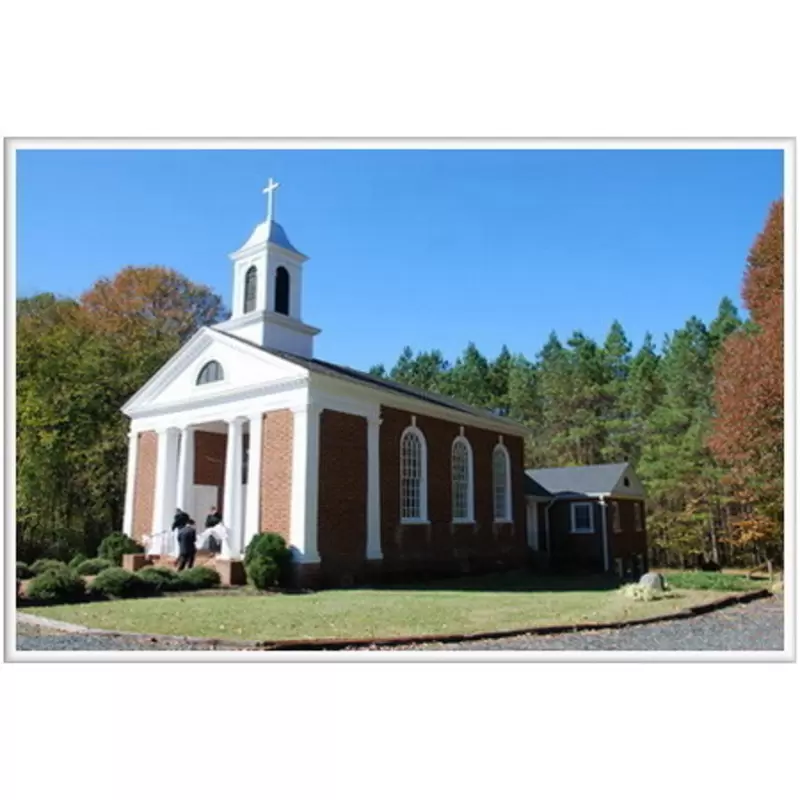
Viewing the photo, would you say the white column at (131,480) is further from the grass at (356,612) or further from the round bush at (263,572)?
the grass at (356,612)

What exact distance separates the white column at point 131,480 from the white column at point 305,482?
22.4 ft

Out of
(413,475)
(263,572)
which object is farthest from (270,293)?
(263,572)

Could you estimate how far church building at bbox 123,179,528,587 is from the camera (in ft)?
53.5

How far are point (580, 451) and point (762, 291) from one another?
17696 millimetres

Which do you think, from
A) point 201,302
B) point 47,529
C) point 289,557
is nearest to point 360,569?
point 289,557

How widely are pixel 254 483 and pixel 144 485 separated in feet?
17.7

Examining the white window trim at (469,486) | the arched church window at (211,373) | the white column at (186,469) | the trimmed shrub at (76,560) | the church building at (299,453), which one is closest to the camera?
the church building at (299,453)

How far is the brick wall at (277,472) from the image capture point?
1611 centimetres

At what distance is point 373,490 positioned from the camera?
17562 millimetres

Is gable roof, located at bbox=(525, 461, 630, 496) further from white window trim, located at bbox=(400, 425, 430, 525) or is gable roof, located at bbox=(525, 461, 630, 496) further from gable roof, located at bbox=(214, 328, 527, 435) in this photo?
white window trim, located at bbox=(400, 425, 430, 525)

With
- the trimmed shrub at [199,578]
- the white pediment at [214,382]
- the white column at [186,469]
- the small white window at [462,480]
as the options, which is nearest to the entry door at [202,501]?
the white column at [186,469]

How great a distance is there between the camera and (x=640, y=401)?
61.3 ft

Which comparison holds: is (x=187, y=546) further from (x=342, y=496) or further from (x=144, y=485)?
(x=144, y=485)
